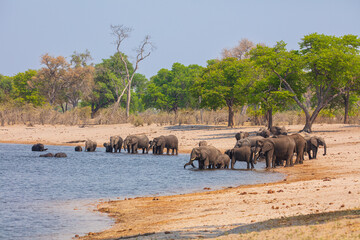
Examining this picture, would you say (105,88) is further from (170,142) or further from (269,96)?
(170,142)

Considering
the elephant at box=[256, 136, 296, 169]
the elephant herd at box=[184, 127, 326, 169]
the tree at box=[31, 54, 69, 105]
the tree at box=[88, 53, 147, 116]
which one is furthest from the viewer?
the tree at box=[88, 53, 147, 116]

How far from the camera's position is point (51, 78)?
76.9 meters

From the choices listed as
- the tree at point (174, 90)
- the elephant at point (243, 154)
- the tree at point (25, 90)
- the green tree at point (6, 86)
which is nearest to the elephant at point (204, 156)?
the elephant at point (243, 154)

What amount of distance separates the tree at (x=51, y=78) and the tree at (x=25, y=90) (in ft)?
5.22

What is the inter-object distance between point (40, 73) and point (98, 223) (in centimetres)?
6877

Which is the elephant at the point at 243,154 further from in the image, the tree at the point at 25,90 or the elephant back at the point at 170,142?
the tree at the point at 25,90

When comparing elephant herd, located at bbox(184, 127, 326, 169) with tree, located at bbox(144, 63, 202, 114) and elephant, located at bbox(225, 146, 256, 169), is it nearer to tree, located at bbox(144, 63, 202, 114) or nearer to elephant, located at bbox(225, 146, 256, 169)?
elephant, located at bbox(225, 146, 256, 169)

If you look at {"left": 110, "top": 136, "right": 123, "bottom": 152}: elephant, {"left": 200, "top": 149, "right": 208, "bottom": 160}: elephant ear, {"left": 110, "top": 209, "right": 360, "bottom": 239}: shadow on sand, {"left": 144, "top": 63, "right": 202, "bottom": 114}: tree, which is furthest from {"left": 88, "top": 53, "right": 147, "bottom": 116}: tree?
{"left": 110, "top": 209, "right": 360, "bottom": 239}: shadow on sand

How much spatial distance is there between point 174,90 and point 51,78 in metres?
20.9

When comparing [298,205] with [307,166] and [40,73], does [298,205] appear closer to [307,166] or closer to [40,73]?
[307,166]

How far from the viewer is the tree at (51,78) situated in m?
75.8

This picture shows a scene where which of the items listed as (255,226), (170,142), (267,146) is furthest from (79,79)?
(255,226)

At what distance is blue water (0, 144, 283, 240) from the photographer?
1207 cm

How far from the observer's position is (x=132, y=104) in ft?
328
